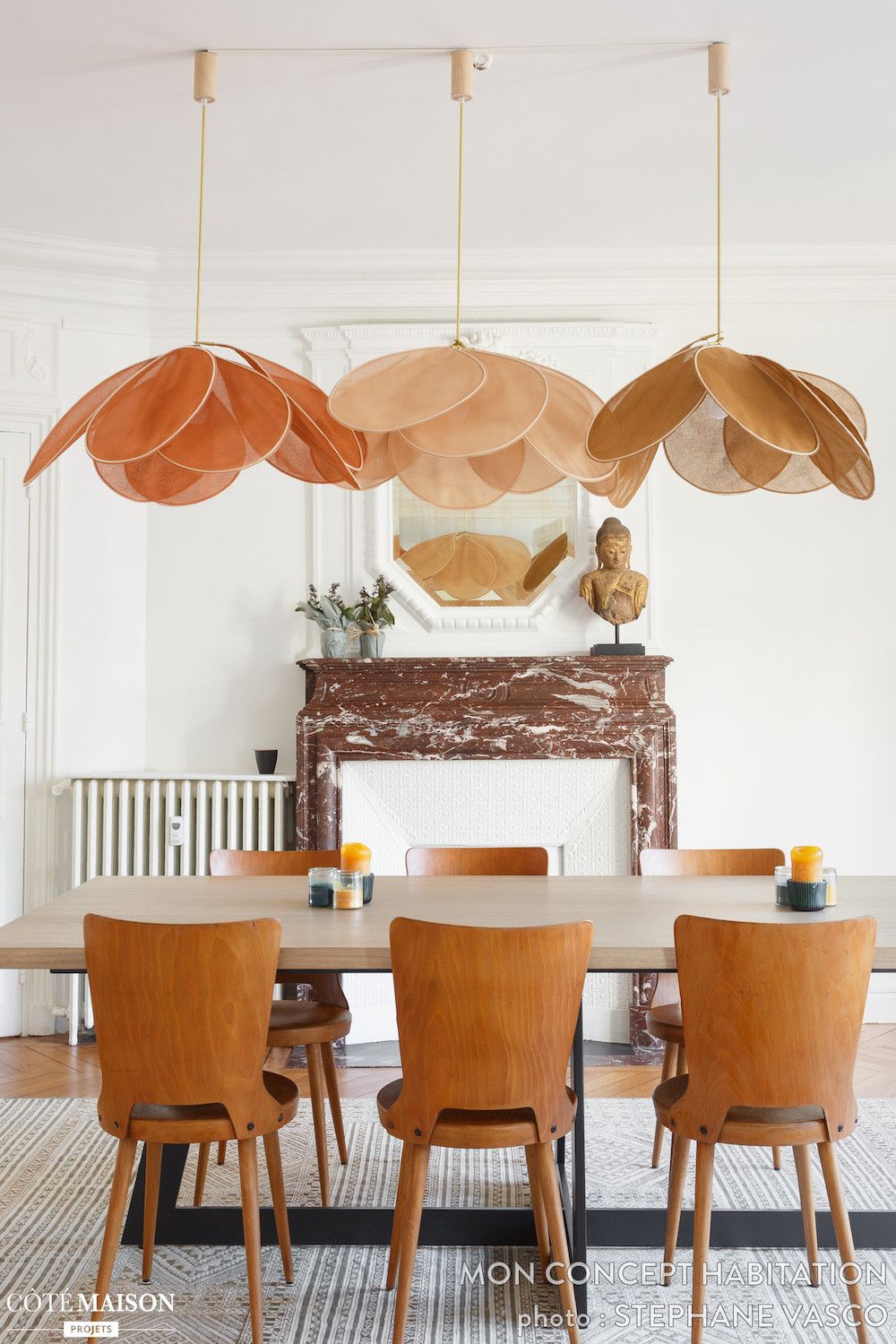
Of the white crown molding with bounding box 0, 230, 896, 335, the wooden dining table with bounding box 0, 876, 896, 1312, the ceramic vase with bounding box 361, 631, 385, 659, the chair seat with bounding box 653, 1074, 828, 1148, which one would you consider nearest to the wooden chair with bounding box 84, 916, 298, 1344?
the wooden dining table with bounding box 0, 876, 896, 1312

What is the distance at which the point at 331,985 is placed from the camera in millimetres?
3148

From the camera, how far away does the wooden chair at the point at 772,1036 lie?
2.08 m

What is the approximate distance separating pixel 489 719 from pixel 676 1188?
232cm

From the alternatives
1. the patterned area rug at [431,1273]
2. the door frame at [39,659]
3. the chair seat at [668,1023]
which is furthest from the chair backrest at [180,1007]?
the door frame at [39,659]

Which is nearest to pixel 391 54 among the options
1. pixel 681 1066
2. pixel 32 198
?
pixel 32 198

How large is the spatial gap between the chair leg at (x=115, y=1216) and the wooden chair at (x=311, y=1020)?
1.60 ft

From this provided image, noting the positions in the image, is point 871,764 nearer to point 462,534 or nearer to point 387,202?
point 462,534

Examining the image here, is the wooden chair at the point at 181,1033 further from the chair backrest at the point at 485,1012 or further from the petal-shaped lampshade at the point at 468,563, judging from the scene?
the petal-shaped lampshade at the point at 468,563

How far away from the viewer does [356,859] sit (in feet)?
9.34

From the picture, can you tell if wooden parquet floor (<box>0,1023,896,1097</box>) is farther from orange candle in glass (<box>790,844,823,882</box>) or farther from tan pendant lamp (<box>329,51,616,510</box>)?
tan pendant lamp (<box>329,51,616,510</box>)

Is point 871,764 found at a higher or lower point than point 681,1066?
higher

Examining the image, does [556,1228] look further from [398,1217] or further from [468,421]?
[468,421]

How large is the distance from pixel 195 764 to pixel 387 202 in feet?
8.17

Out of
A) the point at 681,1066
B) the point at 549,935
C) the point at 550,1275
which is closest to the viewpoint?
the point at 549,935
